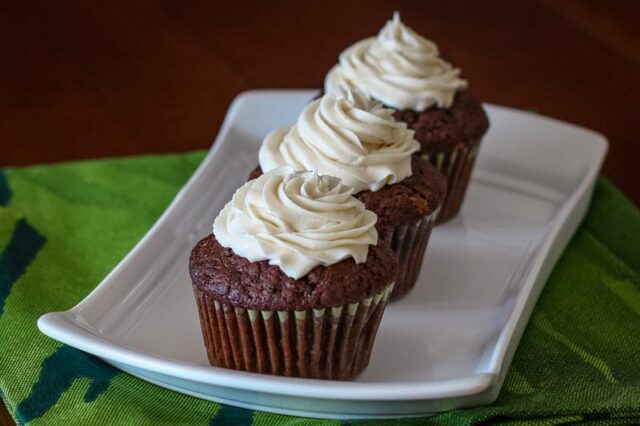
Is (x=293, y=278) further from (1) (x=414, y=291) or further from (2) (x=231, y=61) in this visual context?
(2) (x=231, y=61)

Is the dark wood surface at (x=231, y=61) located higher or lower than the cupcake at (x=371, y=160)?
lower

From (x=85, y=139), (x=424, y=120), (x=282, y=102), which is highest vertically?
(x=424, y=120)

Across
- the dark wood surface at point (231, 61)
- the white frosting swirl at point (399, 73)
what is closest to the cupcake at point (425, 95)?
the white frosting swirl at point (399, 73)

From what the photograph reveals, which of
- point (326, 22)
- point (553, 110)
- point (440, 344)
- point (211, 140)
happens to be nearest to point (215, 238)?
point (440, 344)

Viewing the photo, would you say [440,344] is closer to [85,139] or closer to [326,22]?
[85,139]

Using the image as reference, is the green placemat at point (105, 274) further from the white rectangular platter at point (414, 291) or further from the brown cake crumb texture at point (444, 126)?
the brown cake crumb texture at point (444, 126)

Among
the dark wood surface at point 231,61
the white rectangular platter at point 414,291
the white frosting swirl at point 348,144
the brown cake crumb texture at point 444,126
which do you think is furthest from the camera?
the dark wood surface at point 231,61

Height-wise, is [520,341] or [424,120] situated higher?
[424,120]
